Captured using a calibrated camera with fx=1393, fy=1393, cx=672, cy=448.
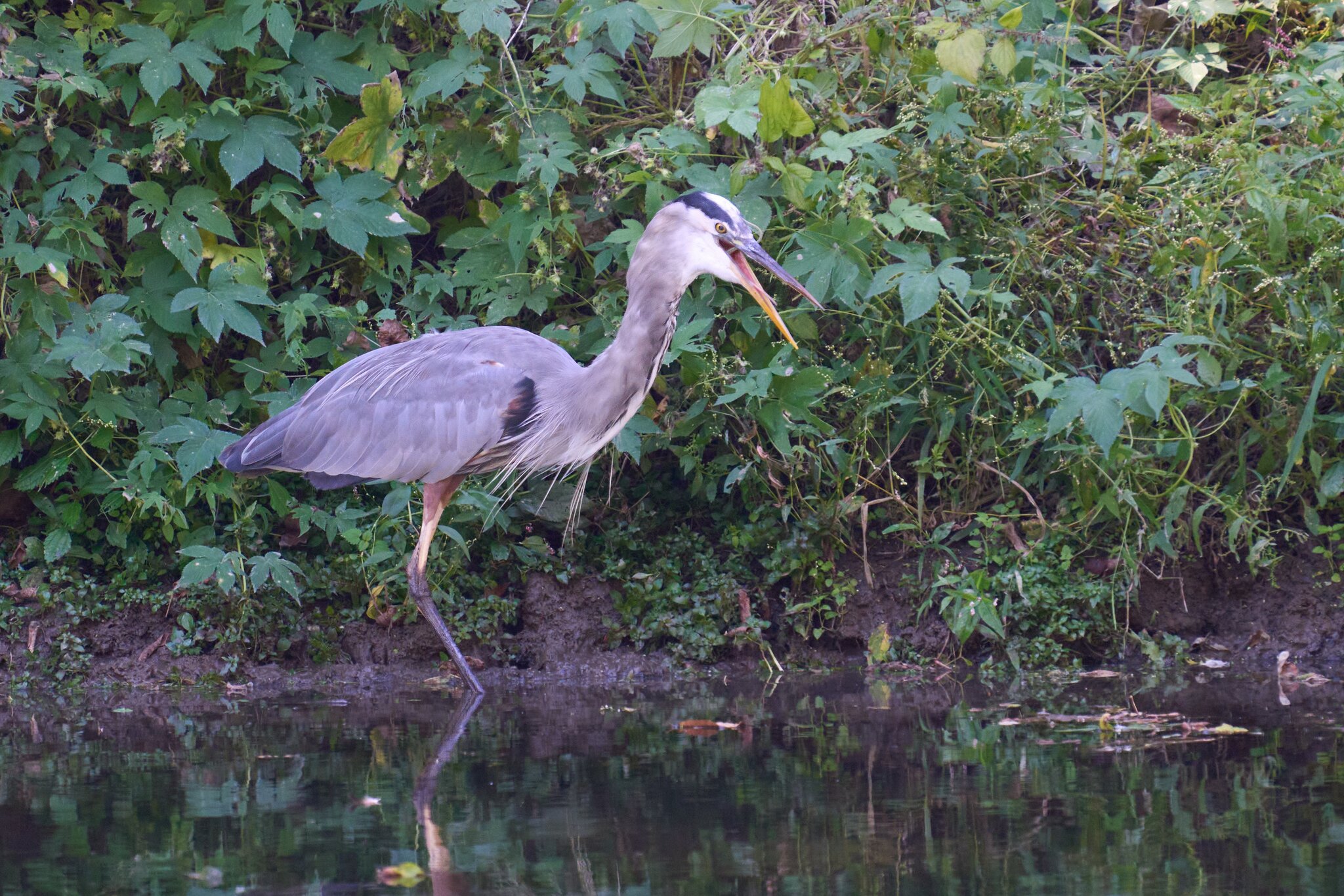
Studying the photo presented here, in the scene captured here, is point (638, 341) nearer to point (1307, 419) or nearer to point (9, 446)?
point (1307, 419)

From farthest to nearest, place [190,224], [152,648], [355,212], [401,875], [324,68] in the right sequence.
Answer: [324,68] < [355,212] < [190,224] < [152,648] < [401,875]

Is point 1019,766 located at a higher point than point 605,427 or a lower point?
lower

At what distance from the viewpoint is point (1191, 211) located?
4.74 metres

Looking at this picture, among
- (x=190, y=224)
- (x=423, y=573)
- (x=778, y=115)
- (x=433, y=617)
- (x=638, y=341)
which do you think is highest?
(x=778, y=115)

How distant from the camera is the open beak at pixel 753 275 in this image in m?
4.60

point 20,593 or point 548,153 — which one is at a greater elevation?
point 548,153

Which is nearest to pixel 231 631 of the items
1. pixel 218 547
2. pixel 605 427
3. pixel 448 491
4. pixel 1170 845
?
pixel 218 547

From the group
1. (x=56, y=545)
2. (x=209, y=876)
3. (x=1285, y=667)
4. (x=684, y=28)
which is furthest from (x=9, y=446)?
(x=1285, y=667)

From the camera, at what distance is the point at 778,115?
4.85 metres

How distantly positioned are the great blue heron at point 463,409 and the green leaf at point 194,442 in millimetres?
57

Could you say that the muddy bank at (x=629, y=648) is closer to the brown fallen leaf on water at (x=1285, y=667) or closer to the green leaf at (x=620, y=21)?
the brown fallen leaf on water at (x=1285, y=667)

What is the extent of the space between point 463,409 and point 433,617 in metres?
0.75

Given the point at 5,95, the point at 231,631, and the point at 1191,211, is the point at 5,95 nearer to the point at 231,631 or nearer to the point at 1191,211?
the point at 231,631

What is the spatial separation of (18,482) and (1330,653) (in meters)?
4.75
